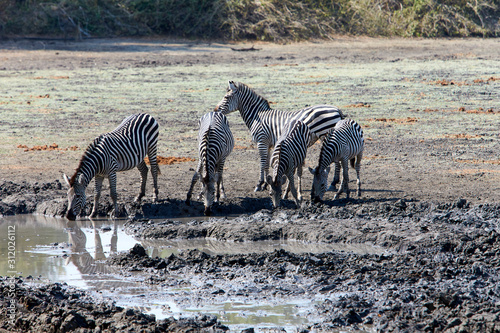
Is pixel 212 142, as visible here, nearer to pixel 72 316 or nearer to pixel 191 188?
pixel 191 188

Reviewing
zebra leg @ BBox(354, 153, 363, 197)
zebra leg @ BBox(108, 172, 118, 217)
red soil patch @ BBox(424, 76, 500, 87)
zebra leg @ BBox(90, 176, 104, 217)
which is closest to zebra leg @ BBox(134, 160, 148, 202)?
zebra leg @ BBox(108, 172, 118, 217)

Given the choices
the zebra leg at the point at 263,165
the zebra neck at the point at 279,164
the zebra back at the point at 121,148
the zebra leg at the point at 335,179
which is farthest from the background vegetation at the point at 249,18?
the zebra neck at the point at 279,164

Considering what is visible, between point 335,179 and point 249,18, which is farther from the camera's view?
Answer: point 249,18

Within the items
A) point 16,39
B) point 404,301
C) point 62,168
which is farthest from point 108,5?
point 404,301

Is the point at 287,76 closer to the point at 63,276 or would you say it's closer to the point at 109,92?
the point at 109,92

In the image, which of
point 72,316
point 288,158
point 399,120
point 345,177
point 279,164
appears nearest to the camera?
point 72,316

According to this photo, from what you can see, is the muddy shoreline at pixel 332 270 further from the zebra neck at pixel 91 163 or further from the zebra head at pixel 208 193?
the zebra neck at pixel 91 163

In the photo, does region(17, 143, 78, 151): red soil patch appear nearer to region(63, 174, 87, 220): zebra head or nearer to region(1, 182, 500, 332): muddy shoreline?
region(1, 182, 500, 332): muddy shoreline

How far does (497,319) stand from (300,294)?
196 centimetres

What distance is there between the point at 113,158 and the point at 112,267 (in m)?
2.43

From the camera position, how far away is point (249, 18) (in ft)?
98.1

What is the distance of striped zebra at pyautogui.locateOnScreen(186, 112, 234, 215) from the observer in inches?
378

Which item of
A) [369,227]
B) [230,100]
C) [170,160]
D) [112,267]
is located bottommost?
[112,267]

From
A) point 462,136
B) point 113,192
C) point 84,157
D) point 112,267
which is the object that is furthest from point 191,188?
point 462,136
